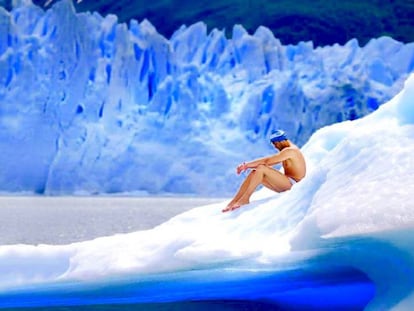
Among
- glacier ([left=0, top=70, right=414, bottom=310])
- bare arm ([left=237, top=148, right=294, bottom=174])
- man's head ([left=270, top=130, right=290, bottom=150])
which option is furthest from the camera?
man's head ([left=270, top=130, right=290, bottom=150])

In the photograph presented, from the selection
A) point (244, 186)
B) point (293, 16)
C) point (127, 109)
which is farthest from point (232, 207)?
point (293, 16)

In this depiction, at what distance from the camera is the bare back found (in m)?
4.70

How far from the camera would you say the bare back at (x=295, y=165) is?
4695 mm

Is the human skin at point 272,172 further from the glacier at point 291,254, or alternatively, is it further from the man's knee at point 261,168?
the glacier at point 291,254

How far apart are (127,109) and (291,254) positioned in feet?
67.1

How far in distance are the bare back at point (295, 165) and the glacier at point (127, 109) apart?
1832 centimetres

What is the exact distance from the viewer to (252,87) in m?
24.7

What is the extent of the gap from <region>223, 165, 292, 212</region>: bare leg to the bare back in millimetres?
51

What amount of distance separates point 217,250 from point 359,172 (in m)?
0.80

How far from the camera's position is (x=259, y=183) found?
4723 millimetres

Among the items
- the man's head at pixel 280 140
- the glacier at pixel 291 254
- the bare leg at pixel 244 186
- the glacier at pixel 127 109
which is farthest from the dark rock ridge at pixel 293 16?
the glacier at pixel 291 254

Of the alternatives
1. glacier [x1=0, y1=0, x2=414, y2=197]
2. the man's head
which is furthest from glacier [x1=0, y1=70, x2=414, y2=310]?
glacier [x1=0, y1=0, x2=414, y2=197]

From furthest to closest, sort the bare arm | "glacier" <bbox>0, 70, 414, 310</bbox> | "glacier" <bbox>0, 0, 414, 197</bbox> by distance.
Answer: "glacier" <bbox>0, 0, 414, 197</bbox>
the bare arm
"glacier" <bbox>0, 70, 414, 310</bbox>

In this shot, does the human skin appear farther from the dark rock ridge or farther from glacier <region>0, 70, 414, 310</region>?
the dark rock ridge
